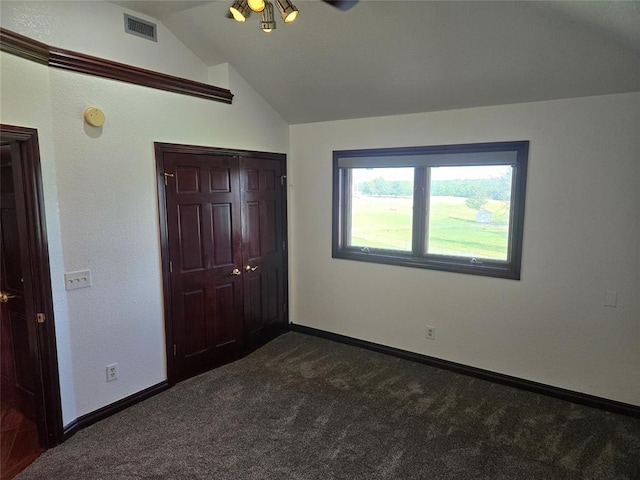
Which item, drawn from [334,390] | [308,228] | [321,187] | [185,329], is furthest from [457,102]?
[185,329]

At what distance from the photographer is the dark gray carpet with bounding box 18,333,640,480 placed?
7.39 feet

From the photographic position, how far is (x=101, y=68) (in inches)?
98.9

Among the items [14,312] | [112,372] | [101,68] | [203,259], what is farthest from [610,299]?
[14,312]

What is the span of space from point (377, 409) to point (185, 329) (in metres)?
1.69

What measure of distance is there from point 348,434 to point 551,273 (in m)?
1.92

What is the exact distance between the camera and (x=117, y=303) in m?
2.76

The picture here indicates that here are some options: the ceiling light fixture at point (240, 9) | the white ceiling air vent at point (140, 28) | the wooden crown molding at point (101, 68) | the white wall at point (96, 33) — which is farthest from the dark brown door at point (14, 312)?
the ceiling light fixture at point (240, 9)

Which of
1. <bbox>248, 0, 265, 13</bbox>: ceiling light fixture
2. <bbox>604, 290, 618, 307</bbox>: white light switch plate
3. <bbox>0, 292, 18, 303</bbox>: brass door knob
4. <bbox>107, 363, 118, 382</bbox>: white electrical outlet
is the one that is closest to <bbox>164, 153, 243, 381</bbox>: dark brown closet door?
<bbox>107, 363, 118, 382</bbox>: white electrical outlet

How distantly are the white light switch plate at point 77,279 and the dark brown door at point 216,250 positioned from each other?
58 cm

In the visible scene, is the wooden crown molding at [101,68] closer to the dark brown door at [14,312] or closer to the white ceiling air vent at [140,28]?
the white ceiling air vent at [140,28]

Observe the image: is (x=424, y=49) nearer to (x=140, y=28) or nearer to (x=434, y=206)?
(x=434, y=206)

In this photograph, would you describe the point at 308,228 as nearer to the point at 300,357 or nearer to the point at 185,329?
the point at 300,357

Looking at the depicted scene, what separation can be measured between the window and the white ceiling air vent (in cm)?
184

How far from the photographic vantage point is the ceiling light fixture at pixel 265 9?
194cm
